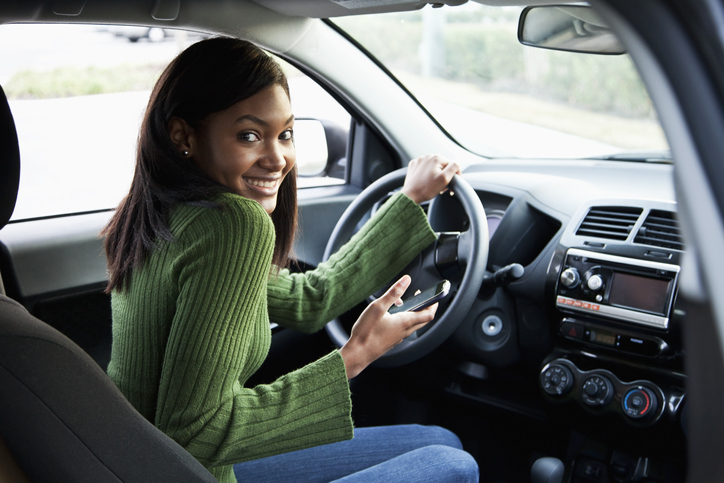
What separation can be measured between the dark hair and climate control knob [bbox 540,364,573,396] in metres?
1.05

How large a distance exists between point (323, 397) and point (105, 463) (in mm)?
417

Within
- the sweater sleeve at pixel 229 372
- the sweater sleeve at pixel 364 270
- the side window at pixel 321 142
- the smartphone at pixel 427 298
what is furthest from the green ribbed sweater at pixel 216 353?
the side window at pixel 321 142

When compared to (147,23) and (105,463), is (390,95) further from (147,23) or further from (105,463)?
(105,463)

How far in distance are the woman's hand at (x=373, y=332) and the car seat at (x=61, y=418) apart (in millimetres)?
418

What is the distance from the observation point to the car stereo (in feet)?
5.21

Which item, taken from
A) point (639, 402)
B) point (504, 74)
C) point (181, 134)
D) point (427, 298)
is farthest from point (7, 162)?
point (504, 74)

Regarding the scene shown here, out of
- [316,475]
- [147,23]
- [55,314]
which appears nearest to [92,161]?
[55,314]

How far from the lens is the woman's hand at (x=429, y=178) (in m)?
1.75

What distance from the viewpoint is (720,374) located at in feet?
1.69

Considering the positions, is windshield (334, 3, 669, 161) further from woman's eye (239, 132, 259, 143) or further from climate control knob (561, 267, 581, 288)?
woman's eye (239, 132, 259, 143)

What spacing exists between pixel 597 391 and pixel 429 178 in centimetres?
70

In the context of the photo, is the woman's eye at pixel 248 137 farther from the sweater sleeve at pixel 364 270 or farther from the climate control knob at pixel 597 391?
the climate control knob at pixel 597 391

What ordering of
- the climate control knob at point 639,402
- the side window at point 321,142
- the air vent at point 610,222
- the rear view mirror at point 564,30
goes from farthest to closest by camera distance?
the side window at point 321,142 < the air vent at point 610,222 < the climate control knob at point 639,402 < the rear view mirror at point 564,30

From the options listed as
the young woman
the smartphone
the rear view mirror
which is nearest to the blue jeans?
the young woman
